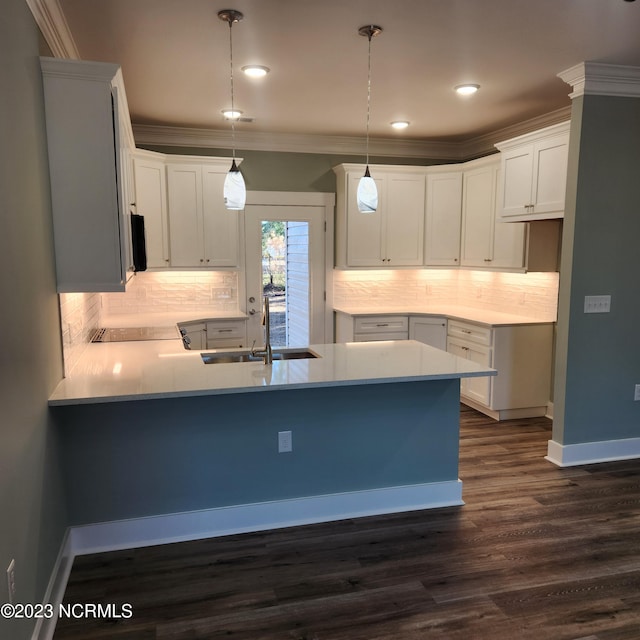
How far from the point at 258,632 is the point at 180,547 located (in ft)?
2.51

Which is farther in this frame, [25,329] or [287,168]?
[287,168]

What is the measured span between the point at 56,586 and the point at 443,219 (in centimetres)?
468

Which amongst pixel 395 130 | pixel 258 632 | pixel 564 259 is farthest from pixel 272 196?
pixel 258 632

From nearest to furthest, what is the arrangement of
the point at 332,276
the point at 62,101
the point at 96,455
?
1. the point at 62,101
2. the point at 96,455
3. the point at 332,276

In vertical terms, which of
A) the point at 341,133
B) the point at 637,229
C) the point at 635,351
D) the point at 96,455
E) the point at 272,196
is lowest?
the point at 96,455

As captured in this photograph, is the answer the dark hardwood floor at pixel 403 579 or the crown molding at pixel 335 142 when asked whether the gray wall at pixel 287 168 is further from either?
the dark hardwood floor at pixel 403 579

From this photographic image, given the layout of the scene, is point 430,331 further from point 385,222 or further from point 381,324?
point 385,222

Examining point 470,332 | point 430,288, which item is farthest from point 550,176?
point 430,288

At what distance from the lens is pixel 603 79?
3396mm

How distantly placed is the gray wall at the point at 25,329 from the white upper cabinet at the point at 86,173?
0.27ft

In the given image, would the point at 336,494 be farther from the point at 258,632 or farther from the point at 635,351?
the point at 635,351

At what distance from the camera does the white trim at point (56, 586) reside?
77.1 inches

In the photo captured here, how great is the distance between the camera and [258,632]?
209cm

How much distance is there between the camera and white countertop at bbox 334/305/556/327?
15.3 feet
